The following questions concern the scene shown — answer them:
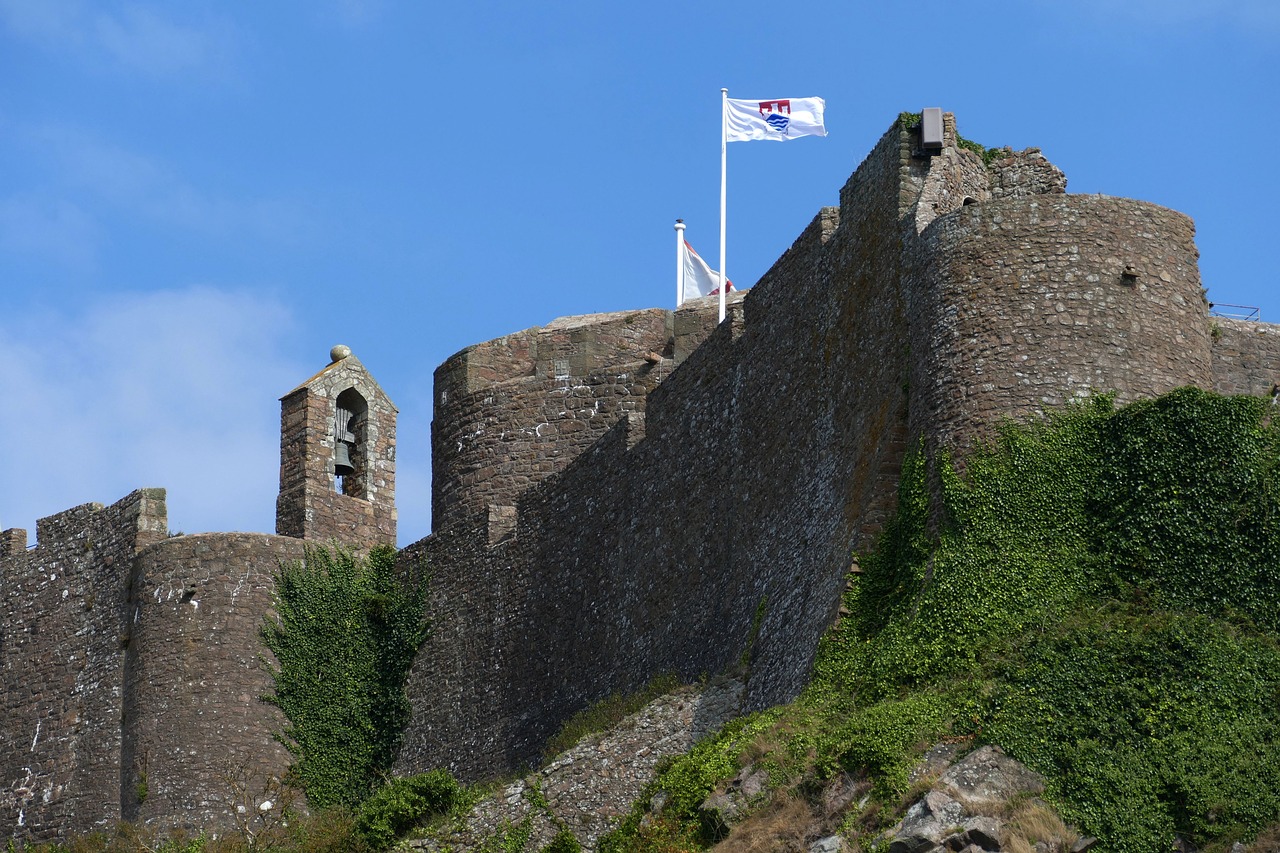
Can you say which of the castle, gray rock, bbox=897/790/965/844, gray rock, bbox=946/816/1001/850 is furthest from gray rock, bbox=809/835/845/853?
the castle

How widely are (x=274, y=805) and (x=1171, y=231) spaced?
1475 centimetres

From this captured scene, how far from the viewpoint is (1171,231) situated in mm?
23453

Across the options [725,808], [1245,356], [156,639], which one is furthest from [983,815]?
[156,639]

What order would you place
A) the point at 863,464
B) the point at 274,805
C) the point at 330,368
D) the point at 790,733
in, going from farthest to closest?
the point at 330,368 → the point at 274,805 → the point at 863,464 → the point at 790,733

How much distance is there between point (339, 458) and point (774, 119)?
28.0 ft

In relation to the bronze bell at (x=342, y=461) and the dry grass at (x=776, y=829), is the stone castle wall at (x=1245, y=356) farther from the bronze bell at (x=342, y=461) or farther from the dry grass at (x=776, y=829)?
the bronze bell at (x=342, y=461)

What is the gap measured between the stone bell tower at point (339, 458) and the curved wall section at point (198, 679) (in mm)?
934

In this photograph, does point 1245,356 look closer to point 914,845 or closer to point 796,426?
point 796,426

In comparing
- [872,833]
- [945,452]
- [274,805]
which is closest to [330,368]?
[274,805]

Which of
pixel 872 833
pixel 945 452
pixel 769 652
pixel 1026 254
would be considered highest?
pixel 1026 254

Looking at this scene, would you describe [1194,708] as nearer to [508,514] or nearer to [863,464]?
[863,464]

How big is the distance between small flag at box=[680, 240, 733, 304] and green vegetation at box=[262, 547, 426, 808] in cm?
635

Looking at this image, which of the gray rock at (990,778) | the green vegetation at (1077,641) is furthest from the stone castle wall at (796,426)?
the gray rock at (990,778)

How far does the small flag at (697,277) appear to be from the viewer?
37.4 metres
